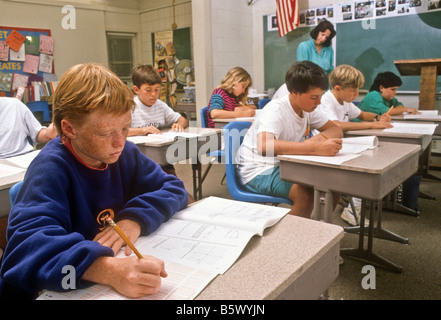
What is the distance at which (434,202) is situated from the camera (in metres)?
3.20

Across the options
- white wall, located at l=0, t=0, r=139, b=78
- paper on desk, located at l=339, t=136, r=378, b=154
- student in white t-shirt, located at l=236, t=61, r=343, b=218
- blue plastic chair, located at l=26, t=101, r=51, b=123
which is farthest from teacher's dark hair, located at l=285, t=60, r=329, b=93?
white wall, located at l=0, t=0, r=139, b=78

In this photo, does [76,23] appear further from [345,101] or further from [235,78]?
[345,101]

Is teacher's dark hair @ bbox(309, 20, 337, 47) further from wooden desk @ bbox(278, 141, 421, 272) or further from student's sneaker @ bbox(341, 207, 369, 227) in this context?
wooden desk @ bbox(278, 141, 421, 272)

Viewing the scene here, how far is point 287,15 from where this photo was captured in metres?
5.31

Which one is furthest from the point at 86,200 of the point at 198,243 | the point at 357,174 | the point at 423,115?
the point at 423,115

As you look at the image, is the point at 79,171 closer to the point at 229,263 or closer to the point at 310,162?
the point at 229,263

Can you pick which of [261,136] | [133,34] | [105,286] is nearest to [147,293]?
[105,286]

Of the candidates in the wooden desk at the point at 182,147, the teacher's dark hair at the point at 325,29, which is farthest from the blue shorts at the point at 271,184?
the teacher's dark hair at the point at 325,29

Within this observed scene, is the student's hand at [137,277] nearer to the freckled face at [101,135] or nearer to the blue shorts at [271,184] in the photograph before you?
the freckled face at [101,135]

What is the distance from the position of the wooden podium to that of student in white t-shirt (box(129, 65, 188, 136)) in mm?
2180

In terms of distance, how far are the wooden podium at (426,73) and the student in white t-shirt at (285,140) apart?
6.10 ft

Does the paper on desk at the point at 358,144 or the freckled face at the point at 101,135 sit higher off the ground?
the freckled face at the point at 101,135

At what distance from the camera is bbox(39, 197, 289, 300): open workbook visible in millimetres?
650

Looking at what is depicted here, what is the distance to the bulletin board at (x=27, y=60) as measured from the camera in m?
6.28
